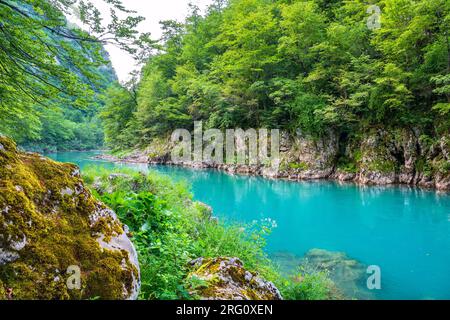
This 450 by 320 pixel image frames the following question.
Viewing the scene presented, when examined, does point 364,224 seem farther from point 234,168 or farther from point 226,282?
point 234,168

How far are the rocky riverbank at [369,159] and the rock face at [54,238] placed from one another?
18360 mm

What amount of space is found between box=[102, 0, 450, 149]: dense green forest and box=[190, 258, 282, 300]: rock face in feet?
35.5

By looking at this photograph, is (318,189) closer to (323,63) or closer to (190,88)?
(323,63)

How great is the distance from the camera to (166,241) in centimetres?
349

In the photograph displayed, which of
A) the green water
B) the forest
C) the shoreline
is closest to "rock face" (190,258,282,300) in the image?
the forest

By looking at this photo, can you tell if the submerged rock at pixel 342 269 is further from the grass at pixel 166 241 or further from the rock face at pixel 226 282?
the rock face at pixel 226 282

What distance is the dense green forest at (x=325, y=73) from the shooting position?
55.6 ft

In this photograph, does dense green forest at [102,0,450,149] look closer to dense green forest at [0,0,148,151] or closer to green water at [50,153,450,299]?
green water at [50,153,450,299]

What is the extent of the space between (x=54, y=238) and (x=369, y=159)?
→ 2028 centimetres

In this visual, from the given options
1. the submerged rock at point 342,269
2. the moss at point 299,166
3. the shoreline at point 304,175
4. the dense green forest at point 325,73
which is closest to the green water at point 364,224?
the submerged rock at point 342,269

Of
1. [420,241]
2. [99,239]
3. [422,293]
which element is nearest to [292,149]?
[420,241]

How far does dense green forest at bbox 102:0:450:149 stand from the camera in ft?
55.6
